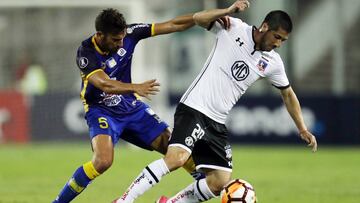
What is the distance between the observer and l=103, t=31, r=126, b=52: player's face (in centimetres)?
995

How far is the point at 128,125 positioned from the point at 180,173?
683 centimetres

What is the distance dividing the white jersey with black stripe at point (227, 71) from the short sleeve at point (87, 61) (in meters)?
0.98

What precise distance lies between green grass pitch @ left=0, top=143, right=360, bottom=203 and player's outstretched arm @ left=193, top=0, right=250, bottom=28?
3076 millimetres

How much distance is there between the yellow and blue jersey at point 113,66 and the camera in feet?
33.5

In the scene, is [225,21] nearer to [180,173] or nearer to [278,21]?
[278,21]

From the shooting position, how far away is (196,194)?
1029 centimetres

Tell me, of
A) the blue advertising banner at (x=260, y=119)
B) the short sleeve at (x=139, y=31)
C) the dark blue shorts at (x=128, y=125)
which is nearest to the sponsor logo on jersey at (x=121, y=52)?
the short sleeve at (x=139, y=31)

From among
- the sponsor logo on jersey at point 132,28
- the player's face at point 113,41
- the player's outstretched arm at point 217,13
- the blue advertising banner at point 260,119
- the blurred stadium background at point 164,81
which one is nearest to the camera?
the player's outstretched arm at point 217,13

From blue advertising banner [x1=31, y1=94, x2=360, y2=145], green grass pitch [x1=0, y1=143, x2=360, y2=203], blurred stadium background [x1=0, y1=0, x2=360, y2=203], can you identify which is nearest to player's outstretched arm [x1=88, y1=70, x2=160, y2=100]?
green grass pitch [x1=0, y1=143, x2=360, y2=203]

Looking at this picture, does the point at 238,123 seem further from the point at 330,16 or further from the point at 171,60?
the point at 330,16

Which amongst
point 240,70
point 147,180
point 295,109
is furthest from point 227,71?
point 147,180

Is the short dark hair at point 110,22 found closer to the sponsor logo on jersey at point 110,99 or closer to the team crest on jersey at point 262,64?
the sponsor logo on jersey at point 110,99

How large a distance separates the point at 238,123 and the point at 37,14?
18.6 ft

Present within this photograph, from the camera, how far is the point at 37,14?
24.5 m
